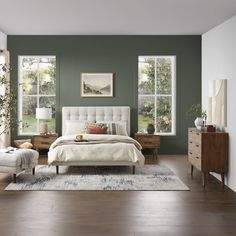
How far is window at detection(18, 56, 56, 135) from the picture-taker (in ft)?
34.9

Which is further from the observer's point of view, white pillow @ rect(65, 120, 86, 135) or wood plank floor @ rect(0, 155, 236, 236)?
white pillow @ rect(65, 120, 86, 135)

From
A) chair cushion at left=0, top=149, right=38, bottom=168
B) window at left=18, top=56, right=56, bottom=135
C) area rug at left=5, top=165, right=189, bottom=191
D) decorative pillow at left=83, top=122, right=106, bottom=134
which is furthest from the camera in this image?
window at left=18, top=56, right=56, bottom=135

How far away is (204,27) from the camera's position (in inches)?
354

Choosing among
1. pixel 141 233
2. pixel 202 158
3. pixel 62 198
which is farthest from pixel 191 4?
pixel 141 233

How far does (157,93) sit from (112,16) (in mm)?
3287

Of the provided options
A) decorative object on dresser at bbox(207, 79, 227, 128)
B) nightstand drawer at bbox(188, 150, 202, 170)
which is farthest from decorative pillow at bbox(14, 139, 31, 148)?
decorative object on dresser at bbox(207, 79, 227, 128)

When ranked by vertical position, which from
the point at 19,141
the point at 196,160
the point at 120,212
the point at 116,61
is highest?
the point at 116,61

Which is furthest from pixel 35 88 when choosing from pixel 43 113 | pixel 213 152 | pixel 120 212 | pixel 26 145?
pixel 120 212

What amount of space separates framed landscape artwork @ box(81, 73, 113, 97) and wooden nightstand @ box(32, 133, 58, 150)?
131 centimetres

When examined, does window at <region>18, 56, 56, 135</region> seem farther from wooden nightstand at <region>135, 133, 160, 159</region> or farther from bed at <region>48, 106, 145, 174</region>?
bed at <region>48, 106, 145, 174</region>

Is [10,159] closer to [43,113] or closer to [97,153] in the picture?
[97,153]

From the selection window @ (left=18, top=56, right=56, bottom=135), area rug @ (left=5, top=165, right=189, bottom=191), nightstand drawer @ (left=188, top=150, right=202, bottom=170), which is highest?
window @ (left=18, top=56, right=56, bottom=135)

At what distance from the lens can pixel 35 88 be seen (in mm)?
10703

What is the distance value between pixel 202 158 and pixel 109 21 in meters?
3.34
